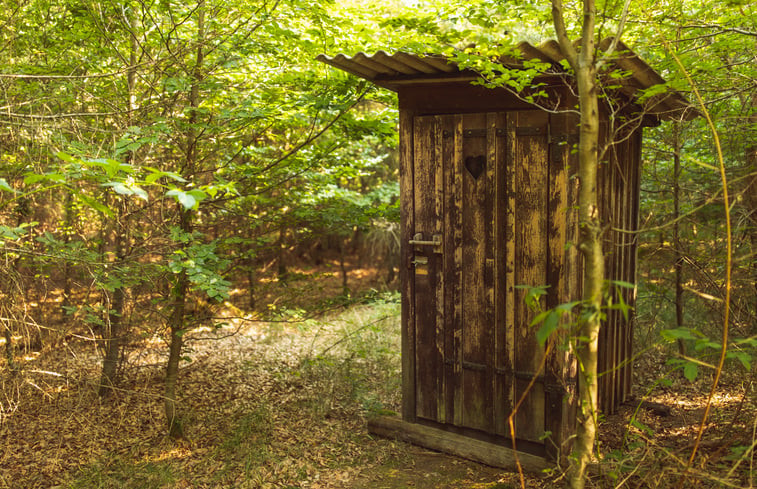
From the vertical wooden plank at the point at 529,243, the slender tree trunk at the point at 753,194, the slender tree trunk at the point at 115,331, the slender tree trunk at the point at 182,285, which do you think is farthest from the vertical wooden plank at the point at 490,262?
the slender tree trunk at the point at 115,331

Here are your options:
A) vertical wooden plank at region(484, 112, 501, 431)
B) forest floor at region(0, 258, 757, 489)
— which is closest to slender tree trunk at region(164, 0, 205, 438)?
forest floor at region(0, 258, 757, 489)

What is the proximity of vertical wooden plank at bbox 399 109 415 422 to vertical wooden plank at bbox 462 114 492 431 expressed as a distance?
1.60ft

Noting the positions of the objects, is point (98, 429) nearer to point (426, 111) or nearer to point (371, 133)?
point (371, 133)

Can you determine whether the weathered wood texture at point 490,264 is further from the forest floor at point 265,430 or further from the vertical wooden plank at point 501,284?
the forest floor at point 265,430

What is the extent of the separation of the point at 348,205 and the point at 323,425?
7.39 ft

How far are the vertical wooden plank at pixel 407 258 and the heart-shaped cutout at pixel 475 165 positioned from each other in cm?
50

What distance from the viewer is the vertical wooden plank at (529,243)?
3912mm

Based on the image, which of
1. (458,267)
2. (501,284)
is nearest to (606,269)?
(501,284)

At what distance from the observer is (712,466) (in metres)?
3.03

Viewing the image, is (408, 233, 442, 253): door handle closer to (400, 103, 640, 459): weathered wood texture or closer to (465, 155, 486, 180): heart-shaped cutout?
(400, 103, 640, 459): weathered wood texture

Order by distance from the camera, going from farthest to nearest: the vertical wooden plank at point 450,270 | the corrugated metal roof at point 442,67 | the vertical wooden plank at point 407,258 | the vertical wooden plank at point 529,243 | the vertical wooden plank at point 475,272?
the vertical wooden plank at point 407,258, the vertical wooden plank at point 450,270, the vertical wooden plank at point 475,272, the vertical wooden plank at point 529,243, the corrugated metal roof at point 442,67

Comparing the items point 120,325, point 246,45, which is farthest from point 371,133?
point 120,325

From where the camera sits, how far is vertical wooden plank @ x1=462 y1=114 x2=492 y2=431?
4.17 meters

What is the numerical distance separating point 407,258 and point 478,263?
652mm
